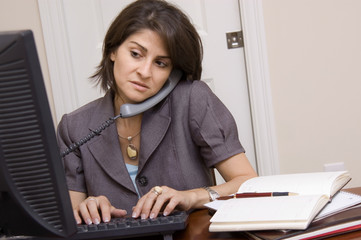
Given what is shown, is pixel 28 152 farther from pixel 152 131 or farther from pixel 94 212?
pixel 152 131

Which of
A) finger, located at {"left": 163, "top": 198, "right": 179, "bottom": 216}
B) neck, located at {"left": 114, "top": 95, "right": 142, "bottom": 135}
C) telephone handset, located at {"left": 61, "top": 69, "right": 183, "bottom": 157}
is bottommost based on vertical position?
finger, located at {"left": 163, "top": 198, "right": 179, "bottom": 216}

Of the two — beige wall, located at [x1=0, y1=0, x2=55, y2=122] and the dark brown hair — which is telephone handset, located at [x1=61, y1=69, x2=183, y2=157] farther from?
beige wall, located at [x1=0, y1=0, x2=55, y2=122]

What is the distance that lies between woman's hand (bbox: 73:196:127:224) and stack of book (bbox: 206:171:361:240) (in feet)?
A: 0.71

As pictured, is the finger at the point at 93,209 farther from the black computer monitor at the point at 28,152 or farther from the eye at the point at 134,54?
the eye at the point at 134,54

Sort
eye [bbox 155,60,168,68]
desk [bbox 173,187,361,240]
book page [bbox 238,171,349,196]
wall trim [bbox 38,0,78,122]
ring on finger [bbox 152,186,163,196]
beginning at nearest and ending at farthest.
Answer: desk [bbox 173,187,361,240]
book page [bbox 238,171,349,196]
ring on finger [bbox 152,186,163,196]
eye [bbox 155,60,168,68]
wall trim [bbox 38,0,78,122]

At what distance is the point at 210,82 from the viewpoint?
8.04 feet

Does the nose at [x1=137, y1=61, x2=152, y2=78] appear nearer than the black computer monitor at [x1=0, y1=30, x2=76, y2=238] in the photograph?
No

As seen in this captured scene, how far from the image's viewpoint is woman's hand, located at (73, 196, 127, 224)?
106cm

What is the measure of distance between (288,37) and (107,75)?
1.14m

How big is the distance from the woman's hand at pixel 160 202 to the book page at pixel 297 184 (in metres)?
0.14

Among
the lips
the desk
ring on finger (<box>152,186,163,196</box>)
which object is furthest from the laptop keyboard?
the lips

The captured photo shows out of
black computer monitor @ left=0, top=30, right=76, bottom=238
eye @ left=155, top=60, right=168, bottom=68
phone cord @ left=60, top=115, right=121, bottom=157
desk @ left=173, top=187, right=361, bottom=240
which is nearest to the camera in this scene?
black computer monitor @ left=0, top=30, right=76, bottom=238

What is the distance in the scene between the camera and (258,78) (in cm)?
241

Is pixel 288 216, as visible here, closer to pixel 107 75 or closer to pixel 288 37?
pixel 107 75
